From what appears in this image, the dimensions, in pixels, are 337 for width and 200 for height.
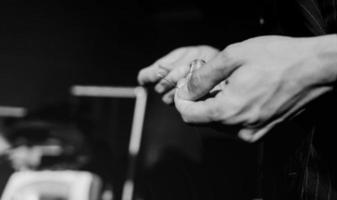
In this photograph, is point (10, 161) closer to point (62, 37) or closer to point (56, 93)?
point (56, 93)

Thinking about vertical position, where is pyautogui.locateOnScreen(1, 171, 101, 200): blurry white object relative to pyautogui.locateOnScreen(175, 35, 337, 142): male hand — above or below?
below

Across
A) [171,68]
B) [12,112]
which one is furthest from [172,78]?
[12,112]

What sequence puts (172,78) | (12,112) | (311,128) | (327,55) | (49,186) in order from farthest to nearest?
(12,112)
(49,186)
(172,78)
(311,128)
(327,55)

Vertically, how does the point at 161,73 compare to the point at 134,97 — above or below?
above

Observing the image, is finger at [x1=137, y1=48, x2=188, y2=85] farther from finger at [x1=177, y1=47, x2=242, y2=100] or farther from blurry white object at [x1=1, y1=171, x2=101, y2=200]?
blurry white object at [x1=1, y1=171, x2=101, y2=200]

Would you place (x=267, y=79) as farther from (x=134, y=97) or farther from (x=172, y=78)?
(x=134, y=97)

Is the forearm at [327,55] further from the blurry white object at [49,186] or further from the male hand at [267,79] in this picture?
the blurry white object at [49,186]

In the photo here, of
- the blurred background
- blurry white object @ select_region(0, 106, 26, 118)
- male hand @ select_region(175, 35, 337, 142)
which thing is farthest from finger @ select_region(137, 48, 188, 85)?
blurry white object @ select_region(0, 106, 26, 118)

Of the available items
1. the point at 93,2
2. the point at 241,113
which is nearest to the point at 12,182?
the point at 93,2
